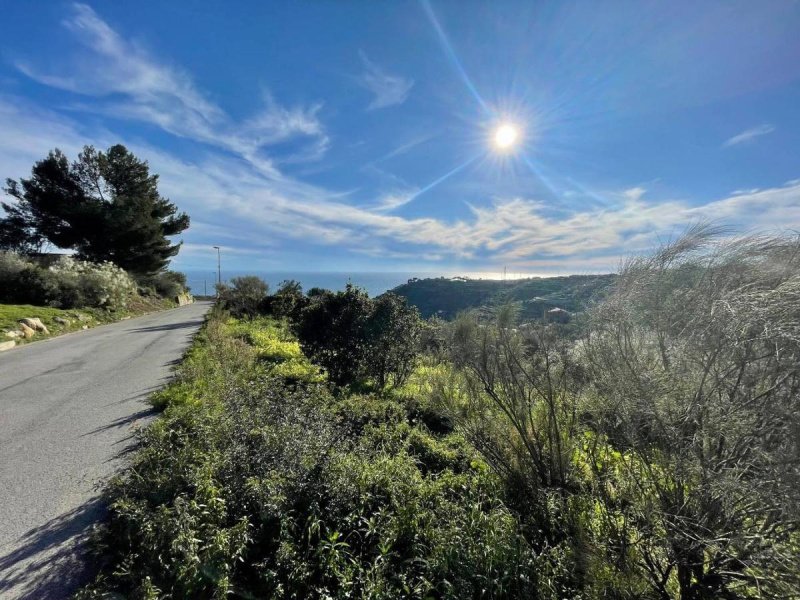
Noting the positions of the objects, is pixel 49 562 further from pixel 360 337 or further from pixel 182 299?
pixel 182 299

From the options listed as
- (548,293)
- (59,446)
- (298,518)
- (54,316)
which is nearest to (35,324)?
(54,316)

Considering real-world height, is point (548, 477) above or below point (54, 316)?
below

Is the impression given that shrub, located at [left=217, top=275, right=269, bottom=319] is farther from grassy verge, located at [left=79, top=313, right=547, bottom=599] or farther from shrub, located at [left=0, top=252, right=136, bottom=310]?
grassy verge, located at [left=79, top=313, right=547, bottom=599]

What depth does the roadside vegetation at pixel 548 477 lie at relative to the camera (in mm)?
1926

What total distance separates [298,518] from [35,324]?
594 inches

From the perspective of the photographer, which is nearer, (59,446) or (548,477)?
(548,477)

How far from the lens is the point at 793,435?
1.70 meters

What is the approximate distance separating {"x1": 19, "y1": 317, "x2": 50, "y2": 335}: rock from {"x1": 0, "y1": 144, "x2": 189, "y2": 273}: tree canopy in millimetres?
12972

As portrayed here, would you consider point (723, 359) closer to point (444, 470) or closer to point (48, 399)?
point (444, 470)

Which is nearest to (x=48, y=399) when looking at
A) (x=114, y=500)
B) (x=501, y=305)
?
(x=114, y=500)

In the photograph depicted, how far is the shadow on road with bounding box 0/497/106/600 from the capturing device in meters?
2.44

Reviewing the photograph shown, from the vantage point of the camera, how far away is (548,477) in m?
3.63

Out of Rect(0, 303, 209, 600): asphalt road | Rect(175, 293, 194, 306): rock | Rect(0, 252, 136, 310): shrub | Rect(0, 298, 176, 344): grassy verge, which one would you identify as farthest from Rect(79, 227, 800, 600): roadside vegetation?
Rect(175, 293, 194, 306): rock

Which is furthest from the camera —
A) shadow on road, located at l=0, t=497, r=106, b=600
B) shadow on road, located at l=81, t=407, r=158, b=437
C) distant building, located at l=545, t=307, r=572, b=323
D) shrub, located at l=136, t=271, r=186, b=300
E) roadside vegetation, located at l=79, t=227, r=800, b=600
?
shrub, located at l=136, t=271, r=186, b=300
